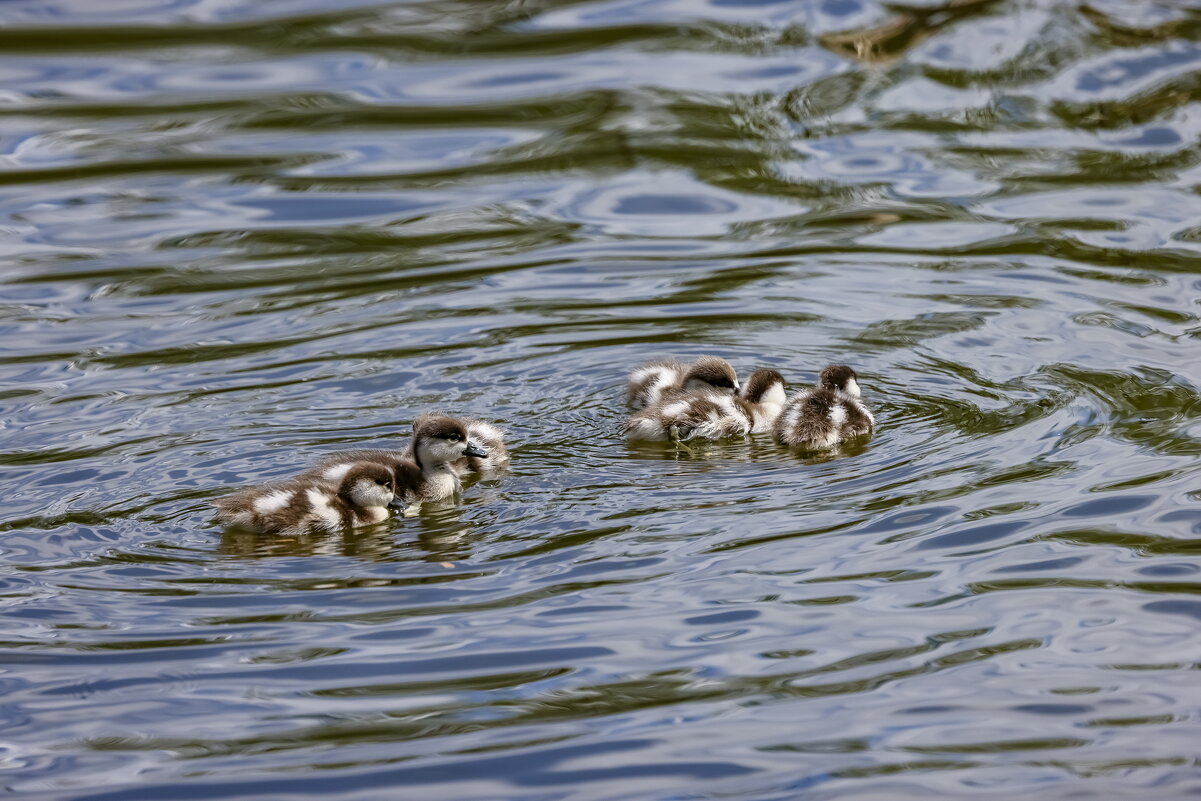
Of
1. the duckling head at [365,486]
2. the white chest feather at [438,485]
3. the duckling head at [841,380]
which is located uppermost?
the duckling head at [841,380]

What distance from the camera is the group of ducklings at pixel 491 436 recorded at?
6.40m

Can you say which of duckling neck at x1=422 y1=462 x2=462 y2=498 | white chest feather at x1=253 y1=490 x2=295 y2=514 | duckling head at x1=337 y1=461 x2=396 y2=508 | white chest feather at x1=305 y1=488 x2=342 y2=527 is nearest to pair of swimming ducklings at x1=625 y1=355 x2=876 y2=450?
duckling neck at x1=422 y1=462 x2=462 y2=498

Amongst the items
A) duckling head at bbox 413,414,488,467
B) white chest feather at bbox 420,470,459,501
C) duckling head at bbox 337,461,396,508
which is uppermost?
duckling head at bbox 413,414,488,467

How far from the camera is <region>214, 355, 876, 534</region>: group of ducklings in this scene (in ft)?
21.0

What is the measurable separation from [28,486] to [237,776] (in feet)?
8.41

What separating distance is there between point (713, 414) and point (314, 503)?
198cm

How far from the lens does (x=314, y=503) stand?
6.40 metres

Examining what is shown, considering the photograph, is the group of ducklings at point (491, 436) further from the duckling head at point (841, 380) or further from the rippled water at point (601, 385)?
the rippled water at point (601, 385)

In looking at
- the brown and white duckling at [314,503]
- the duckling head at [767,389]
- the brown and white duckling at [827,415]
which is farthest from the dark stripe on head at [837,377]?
the brown and white duckling at [314,503]

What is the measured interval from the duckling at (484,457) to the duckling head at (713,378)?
99 cm

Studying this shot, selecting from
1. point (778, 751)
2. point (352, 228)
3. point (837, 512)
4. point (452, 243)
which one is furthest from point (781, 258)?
point (778, 751)

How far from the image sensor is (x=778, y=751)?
4.79 metres

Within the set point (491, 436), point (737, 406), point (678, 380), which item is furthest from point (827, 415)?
point (491, 436)

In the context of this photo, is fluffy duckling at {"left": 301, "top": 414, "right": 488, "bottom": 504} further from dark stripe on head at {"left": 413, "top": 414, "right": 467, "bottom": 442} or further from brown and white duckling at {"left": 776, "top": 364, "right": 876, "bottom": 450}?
brown and white duckling at {"left": 776, "top": 364, "right": 876, "bottom": 450}
